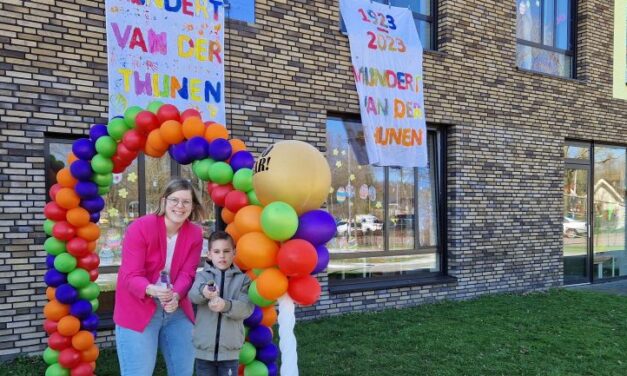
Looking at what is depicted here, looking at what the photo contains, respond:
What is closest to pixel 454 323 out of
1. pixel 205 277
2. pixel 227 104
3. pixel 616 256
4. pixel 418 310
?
pixel 418 310

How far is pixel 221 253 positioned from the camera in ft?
10.8

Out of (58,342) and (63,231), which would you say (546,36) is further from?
(58,342)

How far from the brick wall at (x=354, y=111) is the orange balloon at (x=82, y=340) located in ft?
4.40

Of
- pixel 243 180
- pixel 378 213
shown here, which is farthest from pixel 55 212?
pixel 378 213

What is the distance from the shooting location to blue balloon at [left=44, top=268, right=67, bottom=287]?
14.4 ft

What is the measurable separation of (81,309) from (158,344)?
1.42m

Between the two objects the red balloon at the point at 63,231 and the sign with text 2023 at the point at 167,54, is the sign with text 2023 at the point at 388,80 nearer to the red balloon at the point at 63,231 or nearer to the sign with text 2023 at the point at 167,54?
the sign with text 2023 at the point at 167,54

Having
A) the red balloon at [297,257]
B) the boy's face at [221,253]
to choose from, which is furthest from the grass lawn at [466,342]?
the red balloon at [297,257]

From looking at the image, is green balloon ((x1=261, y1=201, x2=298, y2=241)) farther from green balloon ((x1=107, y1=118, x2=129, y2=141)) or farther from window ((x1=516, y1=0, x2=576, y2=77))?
window ((x1=516, y1=0, x2=576, y2=77))

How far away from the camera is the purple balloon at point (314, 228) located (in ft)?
9.34

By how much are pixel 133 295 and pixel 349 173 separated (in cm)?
500

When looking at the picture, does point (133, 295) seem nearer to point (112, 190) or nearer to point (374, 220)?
point (112, 190)

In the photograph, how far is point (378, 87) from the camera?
7.60 m

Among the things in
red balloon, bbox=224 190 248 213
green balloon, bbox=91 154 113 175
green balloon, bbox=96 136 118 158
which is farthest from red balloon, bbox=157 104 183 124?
red balloon, bbox=224 190 248 213
